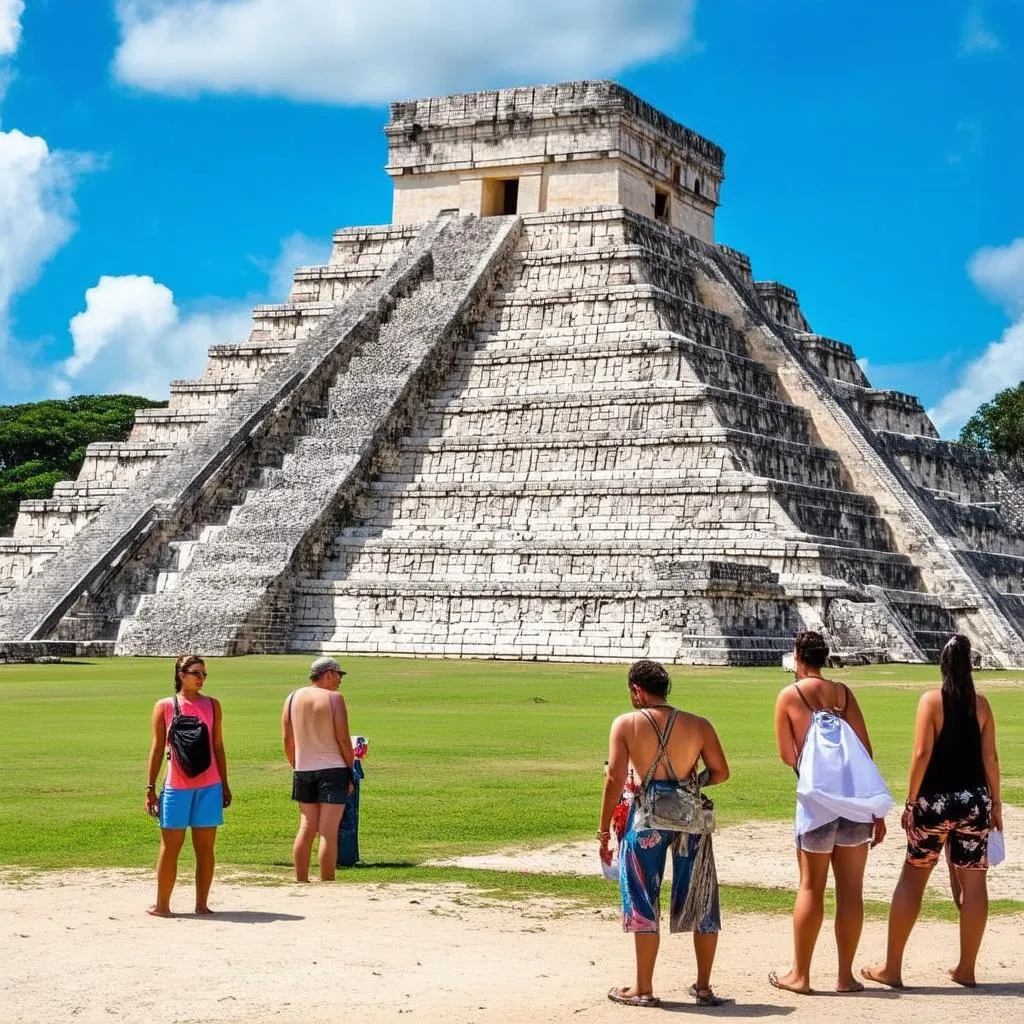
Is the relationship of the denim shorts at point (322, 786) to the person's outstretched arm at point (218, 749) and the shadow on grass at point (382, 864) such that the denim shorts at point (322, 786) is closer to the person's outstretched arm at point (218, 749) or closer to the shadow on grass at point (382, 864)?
the shadow on grass at point (382, 864)

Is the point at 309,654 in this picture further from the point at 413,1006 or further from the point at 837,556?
the point at 413,1006

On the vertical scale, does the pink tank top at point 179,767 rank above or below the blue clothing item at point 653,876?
above

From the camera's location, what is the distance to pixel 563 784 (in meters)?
14.2

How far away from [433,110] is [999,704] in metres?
23.0

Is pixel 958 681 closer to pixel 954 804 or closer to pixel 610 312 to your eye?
pixel 954 804

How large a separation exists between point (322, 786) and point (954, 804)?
12.3ft

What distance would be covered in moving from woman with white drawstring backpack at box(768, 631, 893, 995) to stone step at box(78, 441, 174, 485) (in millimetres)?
28909

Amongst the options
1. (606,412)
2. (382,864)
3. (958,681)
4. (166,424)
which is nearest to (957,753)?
(958,681)

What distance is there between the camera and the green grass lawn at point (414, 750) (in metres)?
12.0

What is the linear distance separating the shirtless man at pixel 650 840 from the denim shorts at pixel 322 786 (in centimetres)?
287

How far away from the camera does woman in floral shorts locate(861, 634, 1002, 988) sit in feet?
26.6

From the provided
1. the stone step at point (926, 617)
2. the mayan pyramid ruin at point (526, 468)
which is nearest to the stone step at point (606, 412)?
the mayan pyramid ruin at point (526, 468)

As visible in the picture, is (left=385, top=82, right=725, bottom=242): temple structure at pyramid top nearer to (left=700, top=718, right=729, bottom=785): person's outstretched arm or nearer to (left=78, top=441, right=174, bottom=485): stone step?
(left=78, top=441, right=174, bottom=485): stone step

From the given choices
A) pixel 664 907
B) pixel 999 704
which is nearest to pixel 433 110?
pixel 999 704
